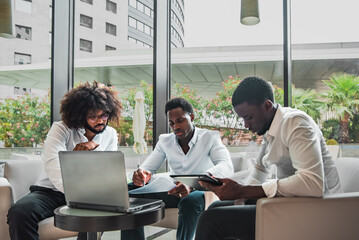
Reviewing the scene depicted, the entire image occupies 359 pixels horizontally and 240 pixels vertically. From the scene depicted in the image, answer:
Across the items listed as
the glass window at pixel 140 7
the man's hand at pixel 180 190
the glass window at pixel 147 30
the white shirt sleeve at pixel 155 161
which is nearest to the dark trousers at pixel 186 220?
the man's hand at pixel 180 190

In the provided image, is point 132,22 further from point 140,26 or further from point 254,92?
point 254,92

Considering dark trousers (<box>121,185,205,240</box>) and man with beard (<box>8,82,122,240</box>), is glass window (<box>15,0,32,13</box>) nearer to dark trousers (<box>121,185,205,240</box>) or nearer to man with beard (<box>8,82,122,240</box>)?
man with beard (<box>8,82,122,240</box>)

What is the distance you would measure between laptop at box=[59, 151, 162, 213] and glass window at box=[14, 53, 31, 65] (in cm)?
271

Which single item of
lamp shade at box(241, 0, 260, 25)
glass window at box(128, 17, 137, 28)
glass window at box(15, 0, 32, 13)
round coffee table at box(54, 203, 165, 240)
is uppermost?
glass window at box(15, 0, 32, 13)

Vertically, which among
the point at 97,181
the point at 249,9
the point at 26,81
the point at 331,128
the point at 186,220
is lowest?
the point at 186,220

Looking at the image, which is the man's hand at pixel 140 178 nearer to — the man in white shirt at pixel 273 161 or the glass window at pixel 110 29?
the man in white shirt at pixel 273 161

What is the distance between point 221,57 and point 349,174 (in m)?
2.06

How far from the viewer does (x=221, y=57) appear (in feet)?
12.0

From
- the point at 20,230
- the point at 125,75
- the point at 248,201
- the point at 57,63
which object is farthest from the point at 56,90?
the point at 248,201

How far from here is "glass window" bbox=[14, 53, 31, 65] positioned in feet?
12.6

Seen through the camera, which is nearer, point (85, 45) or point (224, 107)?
point (224, 107)

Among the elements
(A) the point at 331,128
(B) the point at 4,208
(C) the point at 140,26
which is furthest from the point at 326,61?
(B) the point at 4,208

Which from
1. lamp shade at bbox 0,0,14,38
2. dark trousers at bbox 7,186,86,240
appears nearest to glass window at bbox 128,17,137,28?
lamp shade at bbox 0,0,14,38

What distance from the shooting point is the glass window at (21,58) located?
385cm
